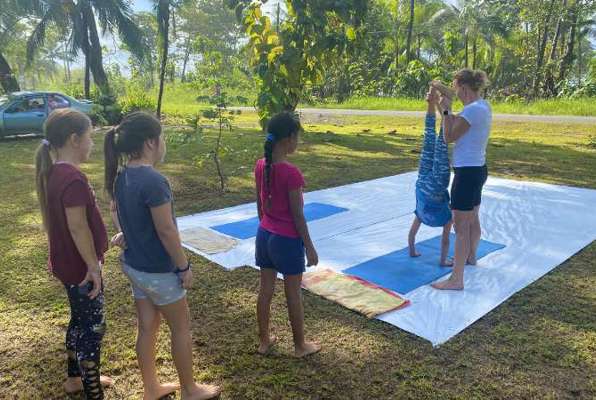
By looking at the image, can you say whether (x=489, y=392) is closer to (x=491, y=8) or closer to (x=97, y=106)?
(x=97, y=106)

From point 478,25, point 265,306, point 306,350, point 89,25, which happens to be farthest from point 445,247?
point 478,25

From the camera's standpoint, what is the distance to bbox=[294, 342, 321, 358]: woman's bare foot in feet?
8.65

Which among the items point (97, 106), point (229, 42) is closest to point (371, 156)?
point (97, 106)

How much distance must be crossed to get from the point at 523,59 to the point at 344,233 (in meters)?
27.0

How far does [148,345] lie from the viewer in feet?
7.12

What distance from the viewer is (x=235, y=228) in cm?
485

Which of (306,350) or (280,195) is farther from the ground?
(280,195)

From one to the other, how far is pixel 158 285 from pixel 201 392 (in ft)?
2.05

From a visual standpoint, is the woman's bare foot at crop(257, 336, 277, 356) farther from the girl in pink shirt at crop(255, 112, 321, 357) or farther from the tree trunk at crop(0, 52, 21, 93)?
the tree trunk at crop(0, 52, 21, 93)

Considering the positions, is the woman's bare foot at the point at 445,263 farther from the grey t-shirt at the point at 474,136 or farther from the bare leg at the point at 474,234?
the grey t-shirt at the point at 474,136

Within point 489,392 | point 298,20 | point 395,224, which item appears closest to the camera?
point 489,392

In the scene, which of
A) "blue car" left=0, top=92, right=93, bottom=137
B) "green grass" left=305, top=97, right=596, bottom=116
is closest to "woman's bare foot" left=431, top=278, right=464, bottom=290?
"blue car" left=0, top=92, right=93, bottom=137

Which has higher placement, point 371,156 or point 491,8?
point 491,8

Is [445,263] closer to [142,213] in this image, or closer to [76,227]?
[142,213]
